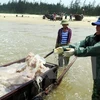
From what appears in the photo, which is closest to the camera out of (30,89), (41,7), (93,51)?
(93,51)

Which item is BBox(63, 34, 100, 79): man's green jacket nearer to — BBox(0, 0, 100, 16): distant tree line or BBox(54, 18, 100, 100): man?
BBox(54, 18, 100, 100): man

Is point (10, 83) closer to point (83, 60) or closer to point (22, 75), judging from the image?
point (22, 75)

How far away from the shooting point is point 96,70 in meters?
4.02

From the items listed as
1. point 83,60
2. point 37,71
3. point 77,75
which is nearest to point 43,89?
point 37,71

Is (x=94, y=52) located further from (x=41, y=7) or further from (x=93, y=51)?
(x=41, y=7)

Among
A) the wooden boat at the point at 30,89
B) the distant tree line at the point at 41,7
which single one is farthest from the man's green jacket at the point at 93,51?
the distant tree line at the point at 41,7

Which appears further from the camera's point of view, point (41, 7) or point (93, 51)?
point (41, 7)

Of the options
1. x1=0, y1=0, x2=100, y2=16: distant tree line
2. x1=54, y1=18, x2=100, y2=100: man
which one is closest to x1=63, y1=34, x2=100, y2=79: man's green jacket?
x1=54, y1=18, x2=100, y2=100: man

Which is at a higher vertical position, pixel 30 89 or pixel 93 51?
pixel 93 51

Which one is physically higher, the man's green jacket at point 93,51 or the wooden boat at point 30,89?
the man's green jacket at point 93,51

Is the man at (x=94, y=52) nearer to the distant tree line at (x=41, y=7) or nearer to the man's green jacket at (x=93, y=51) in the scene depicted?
the man's green jacket at (x=93, y=51)

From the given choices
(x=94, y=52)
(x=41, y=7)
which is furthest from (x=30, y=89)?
(x=41, y=7)

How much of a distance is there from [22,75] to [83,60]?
6229 mm

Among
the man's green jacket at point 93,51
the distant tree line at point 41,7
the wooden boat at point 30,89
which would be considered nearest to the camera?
the man's green jacket at point 93,51
